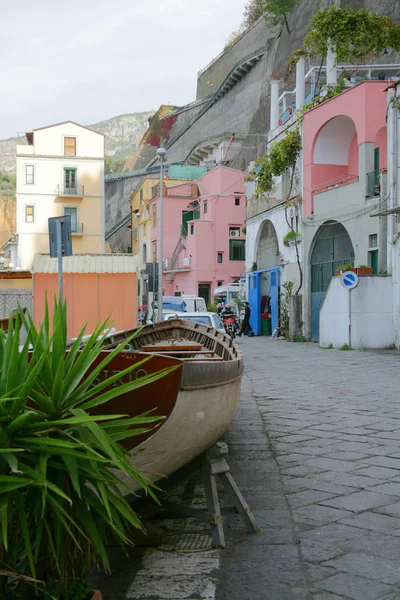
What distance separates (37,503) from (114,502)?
285mm

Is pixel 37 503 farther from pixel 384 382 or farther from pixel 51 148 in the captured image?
pixel 51 148

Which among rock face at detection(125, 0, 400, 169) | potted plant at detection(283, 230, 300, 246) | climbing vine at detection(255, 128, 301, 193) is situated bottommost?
potted plant at detection(283, 230, 300, 246)

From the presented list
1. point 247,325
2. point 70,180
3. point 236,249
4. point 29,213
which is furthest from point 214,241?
point 247,325

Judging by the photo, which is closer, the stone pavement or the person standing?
the stone pavement

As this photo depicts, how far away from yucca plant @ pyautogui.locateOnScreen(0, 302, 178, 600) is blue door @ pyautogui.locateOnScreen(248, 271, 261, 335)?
27.7 metres

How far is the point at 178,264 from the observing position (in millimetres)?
47125

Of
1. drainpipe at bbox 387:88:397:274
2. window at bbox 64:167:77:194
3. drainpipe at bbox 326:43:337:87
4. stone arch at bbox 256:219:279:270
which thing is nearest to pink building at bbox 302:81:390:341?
drainpipe at bbox 387:88:397:274

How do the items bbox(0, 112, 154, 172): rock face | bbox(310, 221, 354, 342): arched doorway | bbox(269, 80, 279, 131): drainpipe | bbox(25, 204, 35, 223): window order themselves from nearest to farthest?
bbox(310, 221, 354, 342): arched doorway
bbox(269, 80, 279, 131): drainpipe
bbox(25, 204, 35, 223): window
bbox(0, 112, 154, 172): rock face

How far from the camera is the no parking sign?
18.8 metres

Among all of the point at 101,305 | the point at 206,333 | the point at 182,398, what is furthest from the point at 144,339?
the point at 101,305

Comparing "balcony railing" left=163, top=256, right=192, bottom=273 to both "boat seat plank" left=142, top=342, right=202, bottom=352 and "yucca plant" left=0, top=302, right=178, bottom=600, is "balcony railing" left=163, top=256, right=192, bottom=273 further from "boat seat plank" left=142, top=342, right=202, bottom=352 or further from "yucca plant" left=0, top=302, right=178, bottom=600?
"yucca plant" left=0, top=302, right=178, bottom=600

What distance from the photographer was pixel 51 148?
46.0 metres

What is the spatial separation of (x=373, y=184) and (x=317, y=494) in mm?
16589

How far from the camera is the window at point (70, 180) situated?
46.0m
